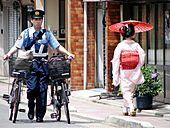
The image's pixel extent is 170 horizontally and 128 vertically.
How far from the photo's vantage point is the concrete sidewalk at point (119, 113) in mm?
12258

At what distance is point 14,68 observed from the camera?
12.9m

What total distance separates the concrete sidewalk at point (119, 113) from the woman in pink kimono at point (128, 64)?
58cm

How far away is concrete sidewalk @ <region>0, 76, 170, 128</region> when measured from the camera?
12.3 m

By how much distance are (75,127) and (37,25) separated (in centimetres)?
219

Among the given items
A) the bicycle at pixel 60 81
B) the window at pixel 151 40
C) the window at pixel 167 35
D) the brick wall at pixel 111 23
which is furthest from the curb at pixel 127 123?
the brick wall at pixel 111 23

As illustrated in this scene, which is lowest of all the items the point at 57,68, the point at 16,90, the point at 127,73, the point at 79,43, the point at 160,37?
the point at 16,90

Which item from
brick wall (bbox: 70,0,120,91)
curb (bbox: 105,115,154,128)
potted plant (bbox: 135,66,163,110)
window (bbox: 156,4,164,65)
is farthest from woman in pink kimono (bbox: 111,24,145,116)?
brick wall (bbox: 70,0,120,91)

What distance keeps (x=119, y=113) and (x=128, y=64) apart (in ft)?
5.85

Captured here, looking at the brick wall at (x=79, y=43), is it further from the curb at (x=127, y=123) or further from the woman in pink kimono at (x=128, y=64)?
the curb at (x=127, y=123)

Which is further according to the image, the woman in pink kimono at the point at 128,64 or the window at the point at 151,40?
the window at the point at 151,40

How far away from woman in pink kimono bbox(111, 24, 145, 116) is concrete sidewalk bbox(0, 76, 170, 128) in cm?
58

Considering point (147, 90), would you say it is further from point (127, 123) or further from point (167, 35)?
point (127, 123)

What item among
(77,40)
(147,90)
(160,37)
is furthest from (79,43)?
(147,90)

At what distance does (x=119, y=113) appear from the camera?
1500 centimetres
